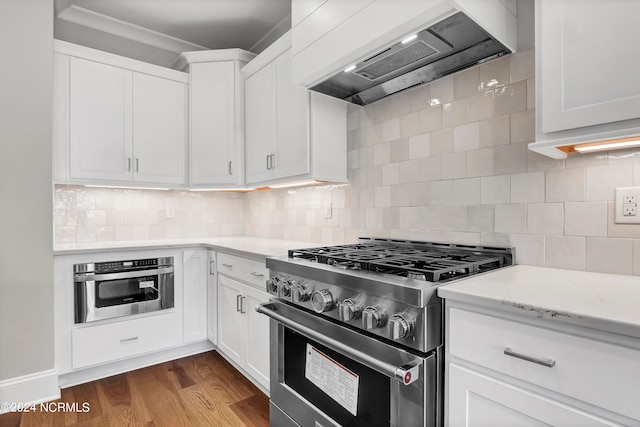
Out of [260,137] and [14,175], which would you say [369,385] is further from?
[14,175]

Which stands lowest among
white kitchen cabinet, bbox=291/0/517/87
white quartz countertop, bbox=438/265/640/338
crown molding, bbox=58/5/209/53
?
white quartz countertop, bbox=438/265/640/338

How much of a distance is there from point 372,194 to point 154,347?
1886 mm

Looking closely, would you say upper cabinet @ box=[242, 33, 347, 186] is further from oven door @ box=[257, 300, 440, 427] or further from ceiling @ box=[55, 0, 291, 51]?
oven door @ box=[257, 300, 440, 427]

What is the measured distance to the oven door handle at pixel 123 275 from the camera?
224 cm

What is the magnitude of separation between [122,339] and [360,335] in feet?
6.42

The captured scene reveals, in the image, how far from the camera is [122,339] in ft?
7.73

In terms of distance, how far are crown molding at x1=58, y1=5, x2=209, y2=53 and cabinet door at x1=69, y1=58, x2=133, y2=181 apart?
58 centimetres

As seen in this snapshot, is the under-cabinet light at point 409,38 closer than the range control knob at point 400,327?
No

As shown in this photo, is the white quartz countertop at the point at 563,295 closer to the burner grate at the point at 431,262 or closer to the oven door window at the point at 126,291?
the burner grate at the point at 431,262

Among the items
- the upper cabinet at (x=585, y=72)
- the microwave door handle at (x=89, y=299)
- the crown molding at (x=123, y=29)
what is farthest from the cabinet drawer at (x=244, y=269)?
the crown molding at (x=123, y=29)

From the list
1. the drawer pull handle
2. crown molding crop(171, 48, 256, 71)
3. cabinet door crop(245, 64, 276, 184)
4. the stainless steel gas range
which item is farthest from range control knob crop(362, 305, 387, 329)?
Result: crown molding crop(171, 48, 256, 71)

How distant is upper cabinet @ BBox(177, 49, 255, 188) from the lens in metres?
2.80

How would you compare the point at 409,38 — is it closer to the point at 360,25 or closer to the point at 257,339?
the point at 360,25

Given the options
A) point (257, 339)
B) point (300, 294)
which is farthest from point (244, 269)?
point (300, 294)
